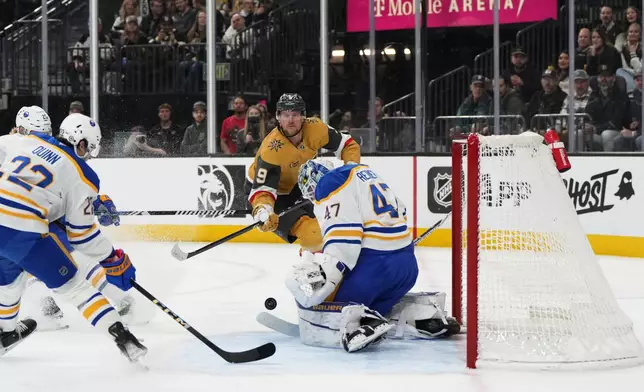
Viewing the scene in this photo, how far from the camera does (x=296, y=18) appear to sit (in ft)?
29.4

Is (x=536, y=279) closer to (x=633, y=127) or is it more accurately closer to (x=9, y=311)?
(x=9, y=311)

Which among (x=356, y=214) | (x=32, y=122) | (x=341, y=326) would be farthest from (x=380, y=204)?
(x=32, y=122)

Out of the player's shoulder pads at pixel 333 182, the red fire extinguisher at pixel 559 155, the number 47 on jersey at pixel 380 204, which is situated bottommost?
the number 47 on jersey at pixel 380 204

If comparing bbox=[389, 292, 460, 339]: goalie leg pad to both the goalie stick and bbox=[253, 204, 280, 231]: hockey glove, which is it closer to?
the goalie stick

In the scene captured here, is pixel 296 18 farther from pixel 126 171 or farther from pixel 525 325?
pixel 525 325

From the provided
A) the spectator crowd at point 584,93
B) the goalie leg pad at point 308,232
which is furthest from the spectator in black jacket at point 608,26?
the goalie leg pad at point 308,232

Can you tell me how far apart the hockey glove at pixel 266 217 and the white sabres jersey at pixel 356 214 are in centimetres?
86

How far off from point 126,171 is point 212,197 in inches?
31.0

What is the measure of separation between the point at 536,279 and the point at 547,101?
4.23 meters

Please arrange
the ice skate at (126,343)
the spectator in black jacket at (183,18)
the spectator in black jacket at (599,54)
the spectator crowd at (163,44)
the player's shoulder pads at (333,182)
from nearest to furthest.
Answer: the ice skate at (126,343) < the player's shoulder pads at (333,182) < the spectator in black jacket at (599,54) < the spectator crowd at (163,44) < the spectator in black jacket at (183,18)

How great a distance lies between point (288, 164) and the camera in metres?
5.17

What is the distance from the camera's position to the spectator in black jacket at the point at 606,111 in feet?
24.9

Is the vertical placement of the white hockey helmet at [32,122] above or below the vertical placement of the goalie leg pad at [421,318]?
above

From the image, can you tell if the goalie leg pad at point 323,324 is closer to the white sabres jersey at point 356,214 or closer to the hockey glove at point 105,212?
the white sabres jersey at point 356,214
